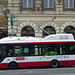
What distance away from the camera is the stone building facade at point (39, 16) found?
1046 inches

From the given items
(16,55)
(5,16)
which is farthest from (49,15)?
(16,55)

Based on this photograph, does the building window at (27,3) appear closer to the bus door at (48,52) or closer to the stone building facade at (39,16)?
the stone building facade at (39,16)

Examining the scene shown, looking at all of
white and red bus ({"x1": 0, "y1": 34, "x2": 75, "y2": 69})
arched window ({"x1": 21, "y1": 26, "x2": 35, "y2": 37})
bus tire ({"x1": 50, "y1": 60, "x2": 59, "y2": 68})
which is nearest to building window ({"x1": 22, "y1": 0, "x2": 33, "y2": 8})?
arched window ({"x1": 21, "y1": 26, "x2": 35, "y2": 37})

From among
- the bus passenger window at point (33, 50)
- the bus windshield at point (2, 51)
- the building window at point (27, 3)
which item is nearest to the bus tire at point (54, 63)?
the bus passenger window at point (33, 50)

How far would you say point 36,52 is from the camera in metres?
17.2

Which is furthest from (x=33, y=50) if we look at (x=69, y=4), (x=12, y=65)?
(x=69, y=4)

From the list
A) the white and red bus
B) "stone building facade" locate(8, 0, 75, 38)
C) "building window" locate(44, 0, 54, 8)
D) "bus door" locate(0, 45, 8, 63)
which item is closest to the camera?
"bus door" locate(0, 45, 8, 63)

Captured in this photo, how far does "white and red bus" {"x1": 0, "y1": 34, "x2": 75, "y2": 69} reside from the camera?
16875 millimetres

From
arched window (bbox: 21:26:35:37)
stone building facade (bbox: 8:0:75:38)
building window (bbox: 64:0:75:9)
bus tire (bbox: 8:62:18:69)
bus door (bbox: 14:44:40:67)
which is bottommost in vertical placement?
bus tire (bbox: 8:62:18:69)

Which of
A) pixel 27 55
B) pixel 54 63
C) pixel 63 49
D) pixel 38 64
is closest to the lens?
pixel 27 55

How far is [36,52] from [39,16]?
10245 millimetres

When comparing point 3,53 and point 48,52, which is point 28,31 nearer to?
point 48,52

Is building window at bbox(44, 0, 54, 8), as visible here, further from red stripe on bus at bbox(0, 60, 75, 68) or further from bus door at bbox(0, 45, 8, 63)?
bus door at bbox(0, 45, 8, 63)

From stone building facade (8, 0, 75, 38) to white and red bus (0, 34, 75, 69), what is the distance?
9303 mm
